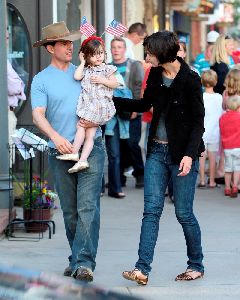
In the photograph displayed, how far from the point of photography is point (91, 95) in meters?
7.32

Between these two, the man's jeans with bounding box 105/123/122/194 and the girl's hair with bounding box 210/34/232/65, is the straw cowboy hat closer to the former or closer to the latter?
the man's jeans with bounding box 105/123/122/194

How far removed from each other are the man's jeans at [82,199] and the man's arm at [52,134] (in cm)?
15

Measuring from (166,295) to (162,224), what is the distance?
3.37 m

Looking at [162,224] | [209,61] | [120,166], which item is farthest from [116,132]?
[209,61]

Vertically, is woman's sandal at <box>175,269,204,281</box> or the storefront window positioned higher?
the storefront window

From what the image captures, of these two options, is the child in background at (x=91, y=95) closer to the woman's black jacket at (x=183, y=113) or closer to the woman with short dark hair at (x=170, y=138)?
the woman with short dark hair at (x=170, y=138)

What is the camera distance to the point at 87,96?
7.31m

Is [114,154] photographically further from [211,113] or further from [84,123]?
[84,123]

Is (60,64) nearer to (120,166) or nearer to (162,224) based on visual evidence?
(162,224)

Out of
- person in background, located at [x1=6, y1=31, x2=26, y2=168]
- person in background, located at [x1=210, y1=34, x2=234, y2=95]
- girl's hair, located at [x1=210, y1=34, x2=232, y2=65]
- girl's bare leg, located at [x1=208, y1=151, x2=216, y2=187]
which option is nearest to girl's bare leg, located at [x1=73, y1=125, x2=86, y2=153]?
person in background, located at [x1=6, y1=31, x2=26, y2=168]

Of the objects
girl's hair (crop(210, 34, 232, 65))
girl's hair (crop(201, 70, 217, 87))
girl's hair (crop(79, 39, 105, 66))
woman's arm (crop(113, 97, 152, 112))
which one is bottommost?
girl's hair (crop(201, 70, 217, 87))

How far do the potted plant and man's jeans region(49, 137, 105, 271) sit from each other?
7.10 ft

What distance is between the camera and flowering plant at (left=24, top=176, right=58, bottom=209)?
386 inches

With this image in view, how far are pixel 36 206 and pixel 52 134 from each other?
2737 mm
